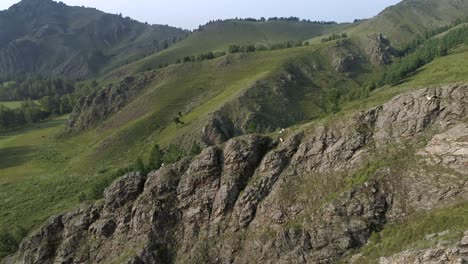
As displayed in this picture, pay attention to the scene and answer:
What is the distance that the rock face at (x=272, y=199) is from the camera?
45844mm

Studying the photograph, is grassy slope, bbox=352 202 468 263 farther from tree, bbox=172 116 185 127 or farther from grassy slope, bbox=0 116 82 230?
tree, bbox=172 116 185 127

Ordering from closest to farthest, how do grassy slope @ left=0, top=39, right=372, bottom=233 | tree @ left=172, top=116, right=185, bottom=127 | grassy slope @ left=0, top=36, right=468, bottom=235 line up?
grassy slope @ left=0, top=39, right=372, bottom=233 < grassy slope @ left=0, top=36, right=468, bottom=235 < tree @ left=172, top=116, right=185, bottom=127

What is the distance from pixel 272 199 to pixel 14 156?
125740mm

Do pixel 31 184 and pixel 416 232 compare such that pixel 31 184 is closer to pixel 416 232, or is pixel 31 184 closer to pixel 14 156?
pixel 14 156

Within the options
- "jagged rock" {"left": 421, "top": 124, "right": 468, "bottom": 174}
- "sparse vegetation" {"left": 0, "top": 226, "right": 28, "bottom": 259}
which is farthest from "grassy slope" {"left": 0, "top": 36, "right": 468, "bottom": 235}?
"jagged rock" {"left": 421, "top": 124, "right": 468, "bottom": 174}

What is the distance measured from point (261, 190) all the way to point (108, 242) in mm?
24490

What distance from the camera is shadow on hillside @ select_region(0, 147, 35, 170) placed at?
136837mm

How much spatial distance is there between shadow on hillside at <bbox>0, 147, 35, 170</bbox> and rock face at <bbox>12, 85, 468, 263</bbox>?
278 ft

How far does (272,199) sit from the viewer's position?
5266cm

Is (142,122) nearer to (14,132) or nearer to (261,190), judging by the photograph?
(14,132)

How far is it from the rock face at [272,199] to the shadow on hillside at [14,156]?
84.8 metres

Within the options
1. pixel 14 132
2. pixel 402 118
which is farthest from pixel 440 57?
pixel 14 132

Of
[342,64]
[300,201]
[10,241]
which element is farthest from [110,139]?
[342,64]

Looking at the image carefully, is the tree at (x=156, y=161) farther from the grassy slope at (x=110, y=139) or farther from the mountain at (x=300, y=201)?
the grassy slope at (x=110, y=139)
